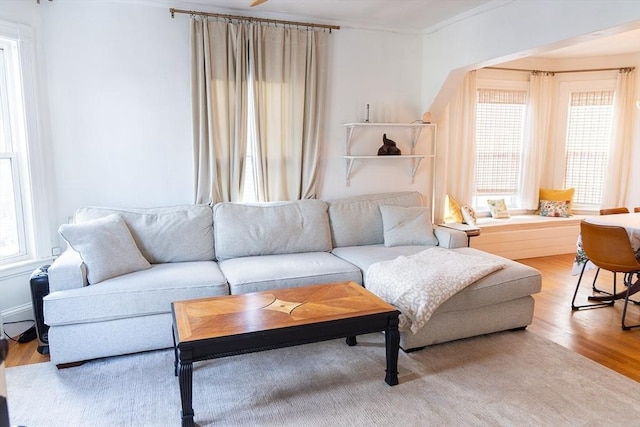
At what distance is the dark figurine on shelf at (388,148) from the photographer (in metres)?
4.38

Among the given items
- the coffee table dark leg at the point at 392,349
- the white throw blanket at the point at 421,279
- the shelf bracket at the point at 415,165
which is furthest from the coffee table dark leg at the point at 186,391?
the shelf bracket at the point at 415,165

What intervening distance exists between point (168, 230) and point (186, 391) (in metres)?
1.65

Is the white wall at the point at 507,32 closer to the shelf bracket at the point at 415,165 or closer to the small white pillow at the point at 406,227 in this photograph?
the shelf bracket at the point at 415,165

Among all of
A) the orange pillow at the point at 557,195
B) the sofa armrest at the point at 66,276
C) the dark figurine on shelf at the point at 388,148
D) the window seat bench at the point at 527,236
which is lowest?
the window seat bench at the point at 527,236

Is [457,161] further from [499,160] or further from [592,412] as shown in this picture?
[592,412]

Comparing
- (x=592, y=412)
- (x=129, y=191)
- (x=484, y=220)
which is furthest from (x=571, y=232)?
(x=129, y=191)

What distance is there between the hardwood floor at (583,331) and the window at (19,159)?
0.77 meters

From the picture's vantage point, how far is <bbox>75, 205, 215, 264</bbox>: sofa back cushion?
3.40 metres

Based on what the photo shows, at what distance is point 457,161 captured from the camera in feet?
17.5

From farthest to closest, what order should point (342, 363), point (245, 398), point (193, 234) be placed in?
point (193, 234), point (342, 363), point (245, 398)

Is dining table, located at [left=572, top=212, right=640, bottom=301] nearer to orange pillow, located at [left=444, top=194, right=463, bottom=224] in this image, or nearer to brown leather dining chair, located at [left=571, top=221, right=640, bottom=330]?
brown leather dining chair, located at [left=571, top=221, right=640, bottom=330]

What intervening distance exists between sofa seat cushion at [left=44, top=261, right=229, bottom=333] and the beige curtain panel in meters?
1.05

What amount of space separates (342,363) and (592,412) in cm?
137

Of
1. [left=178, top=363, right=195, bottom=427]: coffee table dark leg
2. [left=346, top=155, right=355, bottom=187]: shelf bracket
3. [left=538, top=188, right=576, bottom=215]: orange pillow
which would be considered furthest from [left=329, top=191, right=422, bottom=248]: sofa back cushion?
[left=538, top=188, right=576, bottom=215]: orange pillow
